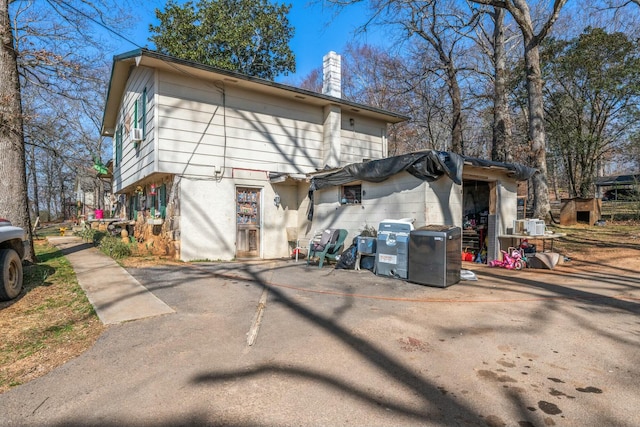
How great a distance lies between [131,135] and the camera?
9625 mm

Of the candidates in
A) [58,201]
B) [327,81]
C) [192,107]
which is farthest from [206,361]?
[58,201]

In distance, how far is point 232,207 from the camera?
9.09 m

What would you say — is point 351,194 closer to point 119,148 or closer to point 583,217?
Result: point 119,148

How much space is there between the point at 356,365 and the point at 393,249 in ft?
12.6

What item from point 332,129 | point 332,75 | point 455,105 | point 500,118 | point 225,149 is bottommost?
point 225,149

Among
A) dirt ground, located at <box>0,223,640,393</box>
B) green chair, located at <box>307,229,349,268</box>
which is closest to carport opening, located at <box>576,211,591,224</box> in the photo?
dirt ground, located at <box>0,223,640,393</box>

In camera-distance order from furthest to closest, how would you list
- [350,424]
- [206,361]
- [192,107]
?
[192,107]
[206,361]
[350,424]

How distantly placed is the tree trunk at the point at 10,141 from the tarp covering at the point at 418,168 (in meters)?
6.32

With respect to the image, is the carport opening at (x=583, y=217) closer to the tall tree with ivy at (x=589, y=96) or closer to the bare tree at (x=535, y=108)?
the tall tree with ivy at (x=589, y=96)

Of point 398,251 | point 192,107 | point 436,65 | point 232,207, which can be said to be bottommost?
point 398,251

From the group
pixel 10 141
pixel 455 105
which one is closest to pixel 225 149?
pixel 10 141

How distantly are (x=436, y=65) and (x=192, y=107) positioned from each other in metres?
12.8

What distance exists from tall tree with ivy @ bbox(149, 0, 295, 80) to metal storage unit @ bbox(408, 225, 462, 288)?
15.5 meters

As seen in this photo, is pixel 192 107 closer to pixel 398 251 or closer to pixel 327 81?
pixel 327 81
